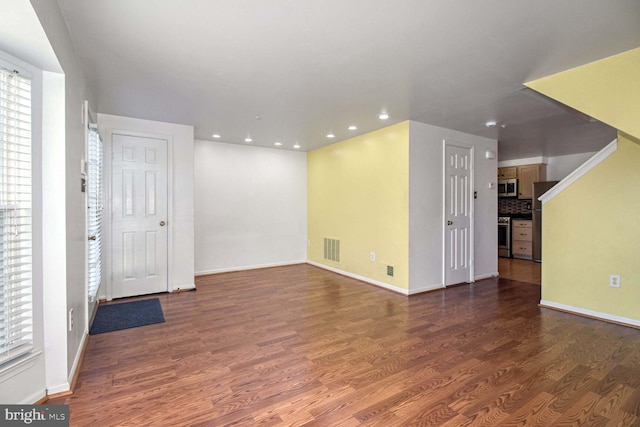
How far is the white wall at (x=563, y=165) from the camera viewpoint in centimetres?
673

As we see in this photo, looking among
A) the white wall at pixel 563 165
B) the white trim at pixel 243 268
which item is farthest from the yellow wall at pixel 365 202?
the white wall at pixel 563 165

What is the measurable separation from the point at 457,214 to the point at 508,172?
3.74 metres

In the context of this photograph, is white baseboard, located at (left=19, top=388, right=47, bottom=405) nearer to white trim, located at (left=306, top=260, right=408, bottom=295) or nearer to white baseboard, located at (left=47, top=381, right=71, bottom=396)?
white baseboard, located at (left=47, top=381, right=71, bottom=396)

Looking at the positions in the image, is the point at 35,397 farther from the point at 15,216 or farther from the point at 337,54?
the point at 337,54

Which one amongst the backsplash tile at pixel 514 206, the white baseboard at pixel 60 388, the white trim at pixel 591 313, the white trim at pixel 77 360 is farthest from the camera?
the backsplash tile at pixel 514 206

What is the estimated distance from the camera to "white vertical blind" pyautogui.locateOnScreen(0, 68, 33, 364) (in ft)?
5.46

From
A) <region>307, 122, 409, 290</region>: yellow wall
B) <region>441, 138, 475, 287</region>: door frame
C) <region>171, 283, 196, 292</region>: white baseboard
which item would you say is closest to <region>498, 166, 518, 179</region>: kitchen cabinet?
<region>441, 138, 475, 287</region>: door frame

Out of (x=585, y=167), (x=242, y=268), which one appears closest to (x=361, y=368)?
(x=585, y=167)

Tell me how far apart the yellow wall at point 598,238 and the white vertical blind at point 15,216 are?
4.77 meters

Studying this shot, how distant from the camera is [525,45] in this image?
2.16m

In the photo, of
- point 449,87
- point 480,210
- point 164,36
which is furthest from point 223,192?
point 480,210

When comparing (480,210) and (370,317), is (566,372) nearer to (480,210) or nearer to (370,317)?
(370,317)

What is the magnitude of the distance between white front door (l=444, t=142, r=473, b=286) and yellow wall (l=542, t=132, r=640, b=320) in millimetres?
1123

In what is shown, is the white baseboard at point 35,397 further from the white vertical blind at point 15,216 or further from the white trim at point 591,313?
the white trim at point 591,313
